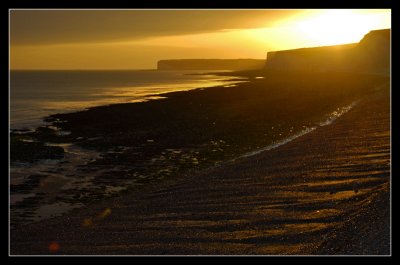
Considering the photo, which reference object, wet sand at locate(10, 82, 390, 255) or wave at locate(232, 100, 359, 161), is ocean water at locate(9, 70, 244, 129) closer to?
wave at locate(232, 100, 359, 161)

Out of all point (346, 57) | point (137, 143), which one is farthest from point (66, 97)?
point (346, 57)

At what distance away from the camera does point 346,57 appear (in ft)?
377

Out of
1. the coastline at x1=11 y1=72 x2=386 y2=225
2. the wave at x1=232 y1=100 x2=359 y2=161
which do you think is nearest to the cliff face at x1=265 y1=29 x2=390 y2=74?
the coastline at x1=11 y1=72 x2=386 y2=225

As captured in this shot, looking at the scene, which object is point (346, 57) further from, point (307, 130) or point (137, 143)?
point (137, 143)

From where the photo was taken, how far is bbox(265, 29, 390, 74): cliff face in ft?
333

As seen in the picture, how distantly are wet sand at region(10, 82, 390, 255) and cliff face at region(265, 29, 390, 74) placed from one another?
90277 mm

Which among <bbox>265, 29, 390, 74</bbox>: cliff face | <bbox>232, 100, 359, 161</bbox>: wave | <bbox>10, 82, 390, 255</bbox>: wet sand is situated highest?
<bbox>265, 29, 390, 74</bbox>: cliff face

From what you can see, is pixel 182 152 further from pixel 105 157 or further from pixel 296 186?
pixel 296 186

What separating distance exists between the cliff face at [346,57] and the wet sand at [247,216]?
90.3 meters

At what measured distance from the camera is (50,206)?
13617mm

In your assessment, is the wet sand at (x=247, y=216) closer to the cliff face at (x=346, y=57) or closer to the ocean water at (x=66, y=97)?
the ocean water at (x=66, y=97)
